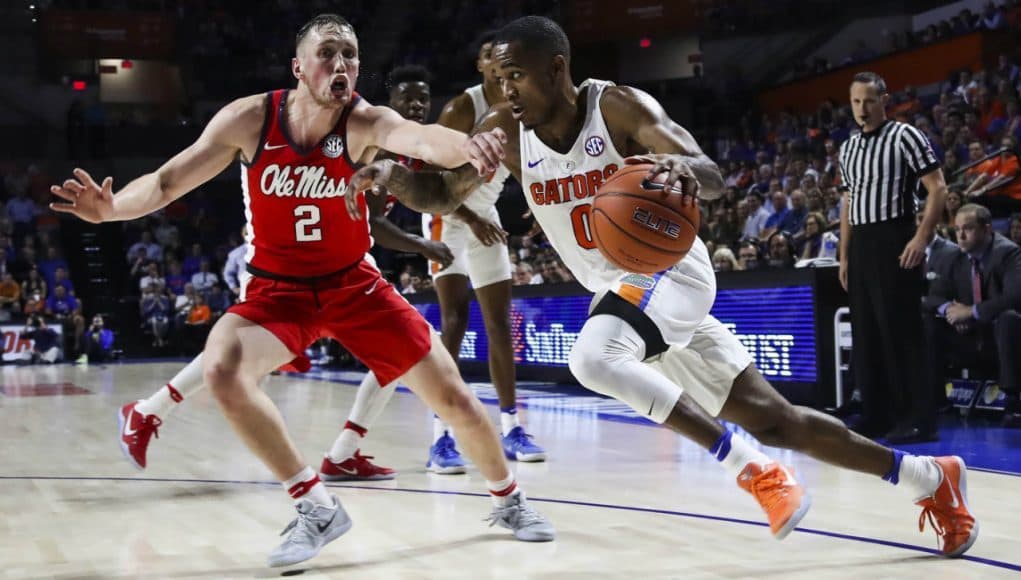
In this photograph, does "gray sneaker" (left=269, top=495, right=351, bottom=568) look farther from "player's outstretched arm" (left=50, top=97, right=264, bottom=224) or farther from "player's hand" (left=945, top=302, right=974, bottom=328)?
"player's hand" (left=945, top=302, right=974, bottom=328)

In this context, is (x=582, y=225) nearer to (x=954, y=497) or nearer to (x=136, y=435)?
(x=954, y=497)

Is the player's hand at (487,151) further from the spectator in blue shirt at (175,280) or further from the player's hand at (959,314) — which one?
the spectator in blue shirt at (175,280)

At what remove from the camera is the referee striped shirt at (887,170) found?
19.2 ft

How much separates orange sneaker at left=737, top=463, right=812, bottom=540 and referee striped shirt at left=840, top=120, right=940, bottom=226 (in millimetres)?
3278

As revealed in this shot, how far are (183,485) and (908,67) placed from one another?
1545cm

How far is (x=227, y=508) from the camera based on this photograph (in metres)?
4.30

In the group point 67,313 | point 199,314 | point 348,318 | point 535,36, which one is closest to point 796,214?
point 535,36

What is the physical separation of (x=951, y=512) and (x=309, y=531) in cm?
194

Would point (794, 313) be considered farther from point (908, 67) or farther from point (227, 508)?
point (908, 67)

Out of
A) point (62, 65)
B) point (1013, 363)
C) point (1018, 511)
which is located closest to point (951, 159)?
point (1013, 363)

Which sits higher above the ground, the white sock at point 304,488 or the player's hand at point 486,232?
the player's hand at point 486,232

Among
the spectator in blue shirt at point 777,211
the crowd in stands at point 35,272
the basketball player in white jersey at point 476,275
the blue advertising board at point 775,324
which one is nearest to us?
the basketball player in white jersey at point 476,275

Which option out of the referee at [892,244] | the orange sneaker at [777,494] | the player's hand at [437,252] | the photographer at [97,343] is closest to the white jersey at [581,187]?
the orange sneaker at [777,494]

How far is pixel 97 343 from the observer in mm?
17531
